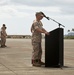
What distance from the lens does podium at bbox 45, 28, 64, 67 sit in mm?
12516

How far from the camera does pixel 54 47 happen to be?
41.3 ft

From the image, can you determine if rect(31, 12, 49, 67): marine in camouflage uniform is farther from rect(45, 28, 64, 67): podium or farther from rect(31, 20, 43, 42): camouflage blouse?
rect(45, 28, 64, 67): podium

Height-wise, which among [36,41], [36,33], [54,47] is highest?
[36,33]

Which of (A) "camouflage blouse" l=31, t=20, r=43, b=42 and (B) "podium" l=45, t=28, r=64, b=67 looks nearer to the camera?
(B) "podium" l=45, t=28, r=64, b=67

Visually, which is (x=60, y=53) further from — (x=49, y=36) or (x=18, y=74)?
(x=18, y=74)

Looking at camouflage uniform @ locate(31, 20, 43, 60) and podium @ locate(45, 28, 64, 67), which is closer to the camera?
podium @ locate(45, 28, 64, 67)

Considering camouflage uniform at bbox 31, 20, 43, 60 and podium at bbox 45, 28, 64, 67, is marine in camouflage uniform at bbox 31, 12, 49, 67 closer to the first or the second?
camouflage uniform at bbox 31, 20, 43, 60

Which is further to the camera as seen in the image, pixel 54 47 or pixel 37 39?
pixel 37 39

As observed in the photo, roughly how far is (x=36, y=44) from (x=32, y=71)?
1740 mm

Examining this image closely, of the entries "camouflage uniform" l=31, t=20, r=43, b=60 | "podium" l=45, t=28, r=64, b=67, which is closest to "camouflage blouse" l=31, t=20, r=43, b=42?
"camouflage uniform" l=31, t=20, r=43, b=60

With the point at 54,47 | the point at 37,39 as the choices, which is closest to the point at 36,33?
the point at 37,39

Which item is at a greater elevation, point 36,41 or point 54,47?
point 36,41

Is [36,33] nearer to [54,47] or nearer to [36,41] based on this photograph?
[36,41]

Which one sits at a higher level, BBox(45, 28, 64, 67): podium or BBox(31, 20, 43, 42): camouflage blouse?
BBox(31, 20, 43, 42): camouflage blouse
